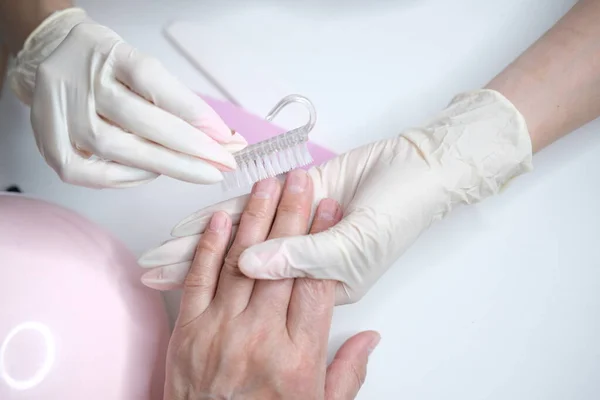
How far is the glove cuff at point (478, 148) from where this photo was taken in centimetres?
77

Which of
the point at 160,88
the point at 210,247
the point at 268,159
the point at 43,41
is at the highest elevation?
the point at 43,41

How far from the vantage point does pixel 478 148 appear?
30.4 inches

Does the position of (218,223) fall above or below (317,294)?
above

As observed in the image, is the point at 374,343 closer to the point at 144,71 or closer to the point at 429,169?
the point at 429,169

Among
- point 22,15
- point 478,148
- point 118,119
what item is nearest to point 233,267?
point 118,119

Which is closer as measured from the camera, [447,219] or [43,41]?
[43,41]

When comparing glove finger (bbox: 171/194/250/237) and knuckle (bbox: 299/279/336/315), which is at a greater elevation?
glove finger (bbox: 171/194/250/237)

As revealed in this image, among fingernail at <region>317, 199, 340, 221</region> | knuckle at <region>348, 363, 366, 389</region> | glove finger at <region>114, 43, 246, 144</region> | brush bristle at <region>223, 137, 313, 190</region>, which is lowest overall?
knuckle at <region>348, 363, 366, 389</region>

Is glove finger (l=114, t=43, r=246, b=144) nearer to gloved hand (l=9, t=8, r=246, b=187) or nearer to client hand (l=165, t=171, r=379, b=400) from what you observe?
gloved hand (l=9, t=8, r=246, b=187)

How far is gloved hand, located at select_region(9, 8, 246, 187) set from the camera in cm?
67

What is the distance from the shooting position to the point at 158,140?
2.21 ft

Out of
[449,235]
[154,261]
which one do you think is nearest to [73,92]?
[154,261]

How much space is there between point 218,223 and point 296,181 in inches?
5.2

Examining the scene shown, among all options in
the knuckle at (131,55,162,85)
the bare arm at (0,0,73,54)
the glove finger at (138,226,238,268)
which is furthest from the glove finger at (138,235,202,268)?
the bare arm at (0,0,73,54)
